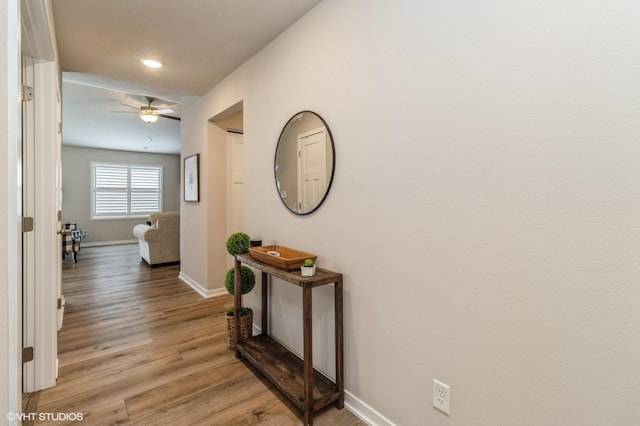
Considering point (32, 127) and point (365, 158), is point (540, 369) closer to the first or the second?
point (365, 158)

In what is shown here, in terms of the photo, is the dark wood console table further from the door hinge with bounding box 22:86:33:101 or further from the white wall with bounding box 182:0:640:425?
the door hinge with bounding box 22:86:33:101

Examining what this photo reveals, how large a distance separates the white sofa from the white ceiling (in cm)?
210

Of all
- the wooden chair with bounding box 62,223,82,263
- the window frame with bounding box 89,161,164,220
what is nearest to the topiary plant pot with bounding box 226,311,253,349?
the wooden chair with bounding box 62,223,82,263

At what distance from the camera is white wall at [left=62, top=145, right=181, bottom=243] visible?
7.32m

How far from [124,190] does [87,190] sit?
77cm

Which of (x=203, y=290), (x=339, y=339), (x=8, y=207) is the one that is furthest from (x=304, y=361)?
(x=203, y=290)

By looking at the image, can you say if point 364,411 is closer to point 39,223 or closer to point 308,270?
point 308,270

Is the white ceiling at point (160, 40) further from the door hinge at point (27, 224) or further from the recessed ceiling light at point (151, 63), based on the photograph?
the door hinge at point (27, 224)

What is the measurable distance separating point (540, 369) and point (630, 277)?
0.41 meters

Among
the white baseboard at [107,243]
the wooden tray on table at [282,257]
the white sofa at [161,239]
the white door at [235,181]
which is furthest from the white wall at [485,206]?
the white baseboard at [107,243]

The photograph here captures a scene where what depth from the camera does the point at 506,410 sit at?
1122 mm

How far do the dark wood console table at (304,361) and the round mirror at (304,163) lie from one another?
18.7 inches

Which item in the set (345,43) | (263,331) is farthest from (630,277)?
(263,331)

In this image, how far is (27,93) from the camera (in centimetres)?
186
